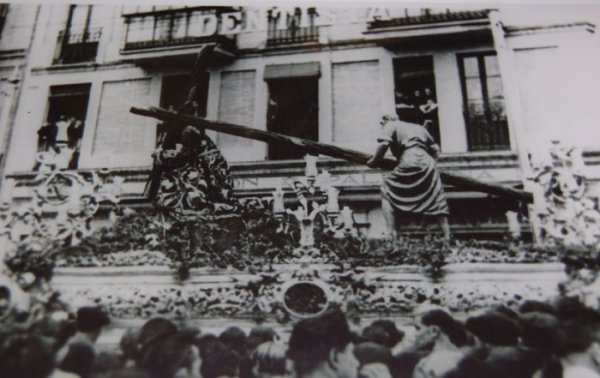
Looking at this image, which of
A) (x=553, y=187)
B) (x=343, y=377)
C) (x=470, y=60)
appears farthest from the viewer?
(x=470, y=60)

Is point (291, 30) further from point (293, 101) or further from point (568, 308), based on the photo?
point (568, 308)

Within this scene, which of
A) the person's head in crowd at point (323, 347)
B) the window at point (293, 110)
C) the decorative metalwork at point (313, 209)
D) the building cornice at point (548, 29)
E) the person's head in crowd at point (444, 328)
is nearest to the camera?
the person's head in crowd at point (323, 347)

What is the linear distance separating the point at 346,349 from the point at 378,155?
171cm

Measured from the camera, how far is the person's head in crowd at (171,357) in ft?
14.6

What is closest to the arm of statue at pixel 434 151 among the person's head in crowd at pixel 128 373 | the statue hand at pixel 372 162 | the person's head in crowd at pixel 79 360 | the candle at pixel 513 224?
the statue hand at pixel 372 162

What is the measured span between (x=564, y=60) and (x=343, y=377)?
347 centimetres

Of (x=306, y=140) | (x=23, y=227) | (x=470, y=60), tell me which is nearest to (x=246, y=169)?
(x=306, y=140)

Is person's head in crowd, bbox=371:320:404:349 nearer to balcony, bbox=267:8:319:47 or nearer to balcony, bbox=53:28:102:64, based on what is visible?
balcony, bbox=267:8:319:47

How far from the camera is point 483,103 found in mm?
5578

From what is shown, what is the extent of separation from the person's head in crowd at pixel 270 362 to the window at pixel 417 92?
2395 millimetres

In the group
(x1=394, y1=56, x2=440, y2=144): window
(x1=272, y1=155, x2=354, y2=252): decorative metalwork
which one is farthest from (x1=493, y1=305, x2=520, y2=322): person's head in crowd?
(x1=394, y1=56, x2=440, y2=144): window

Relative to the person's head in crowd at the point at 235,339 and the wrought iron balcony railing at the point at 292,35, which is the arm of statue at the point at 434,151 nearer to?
the wrought iron balcony railing at the point at 292,35

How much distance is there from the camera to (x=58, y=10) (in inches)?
240

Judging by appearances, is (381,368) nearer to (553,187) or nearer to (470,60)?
(553,187)
